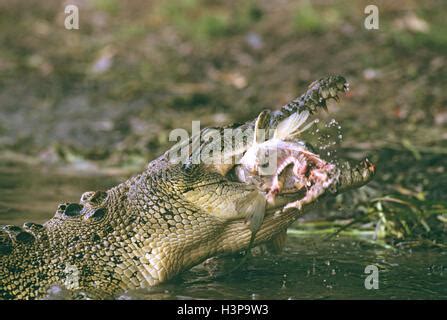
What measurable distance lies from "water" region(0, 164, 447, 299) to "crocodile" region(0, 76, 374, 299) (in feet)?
0.50

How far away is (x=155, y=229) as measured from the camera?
152 inches

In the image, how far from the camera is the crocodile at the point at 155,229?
368 centimetres

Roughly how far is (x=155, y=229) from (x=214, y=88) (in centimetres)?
491

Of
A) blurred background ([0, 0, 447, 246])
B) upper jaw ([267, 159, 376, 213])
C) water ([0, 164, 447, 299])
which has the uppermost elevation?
blurred background ([0, 0, 447, 246])

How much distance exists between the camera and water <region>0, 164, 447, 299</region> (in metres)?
3.76

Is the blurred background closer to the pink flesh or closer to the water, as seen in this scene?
the water

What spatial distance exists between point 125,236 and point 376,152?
121 inches

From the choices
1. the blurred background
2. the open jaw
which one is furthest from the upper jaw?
the blurred background

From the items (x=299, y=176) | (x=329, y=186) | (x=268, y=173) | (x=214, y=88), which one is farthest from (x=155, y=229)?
(x=214, y=88)

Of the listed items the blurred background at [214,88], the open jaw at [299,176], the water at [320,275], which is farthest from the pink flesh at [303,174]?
the blurred background at [214,88]

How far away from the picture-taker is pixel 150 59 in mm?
9656

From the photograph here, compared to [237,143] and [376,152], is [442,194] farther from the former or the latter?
[237,143]

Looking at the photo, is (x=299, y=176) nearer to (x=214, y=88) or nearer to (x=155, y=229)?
(x=155, y=229)

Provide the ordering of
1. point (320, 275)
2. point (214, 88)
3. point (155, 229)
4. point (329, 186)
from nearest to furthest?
point (329, 186), point (155, 229), point (320, 275), point (214, 88)
